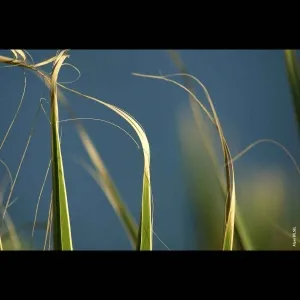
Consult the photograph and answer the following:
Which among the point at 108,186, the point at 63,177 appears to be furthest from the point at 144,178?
the point at 63,177

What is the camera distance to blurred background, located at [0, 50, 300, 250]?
1.43m

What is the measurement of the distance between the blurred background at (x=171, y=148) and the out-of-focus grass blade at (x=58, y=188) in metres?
0.02

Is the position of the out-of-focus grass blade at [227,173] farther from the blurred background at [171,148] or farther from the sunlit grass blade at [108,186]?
the sunlit grass blade at [108,186]

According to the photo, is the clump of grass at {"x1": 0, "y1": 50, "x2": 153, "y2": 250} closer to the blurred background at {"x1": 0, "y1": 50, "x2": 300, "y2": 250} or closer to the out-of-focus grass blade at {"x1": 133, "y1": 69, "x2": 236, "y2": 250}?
the blurred background at {"x1": 0, "y1": 50, "x2": 300, "y2": 250}

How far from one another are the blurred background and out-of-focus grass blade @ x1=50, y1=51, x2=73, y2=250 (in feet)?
0.07

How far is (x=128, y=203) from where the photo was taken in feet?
4.68

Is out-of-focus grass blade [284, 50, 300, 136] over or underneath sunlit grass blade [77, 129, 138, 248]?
over

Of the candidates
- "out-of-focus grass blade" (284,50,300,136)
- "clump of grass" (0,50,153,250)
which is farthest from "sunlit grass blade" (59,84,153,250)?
"out-of-focus grass blade" (284,50,300,136)

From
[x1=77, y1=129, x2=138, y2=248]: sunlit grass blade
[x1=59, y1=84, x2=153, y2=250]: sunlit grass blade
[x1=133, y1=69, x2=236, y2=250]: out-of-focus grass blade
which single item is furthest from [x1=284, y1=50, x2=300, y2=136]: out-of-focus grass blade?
[x1=77, y1=129, x2=138, y2=248]: sunlit grass blade
